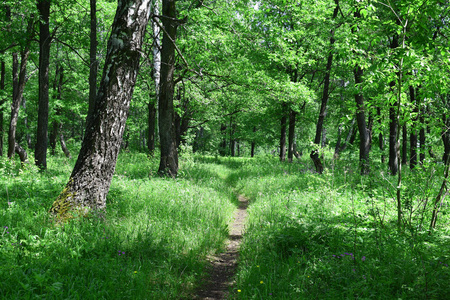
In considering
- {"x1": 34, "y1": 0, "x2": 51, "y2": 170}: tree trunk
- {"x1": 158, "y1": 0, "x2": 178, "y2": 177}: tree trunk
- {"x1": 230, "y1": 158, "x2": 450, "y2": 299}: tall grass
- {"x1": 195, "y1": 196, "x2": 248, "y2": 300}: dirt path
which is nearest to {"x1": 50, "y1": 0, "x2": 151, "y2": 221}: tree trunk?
{"x1": 195, "y1": 196, "x2": 248, "y2": 300}: dirt path

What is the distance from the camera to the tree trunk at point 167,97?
9.35m

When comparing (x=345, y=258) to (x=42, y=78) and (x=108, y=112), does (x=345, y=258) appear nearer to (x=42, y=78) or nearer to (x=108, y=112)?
(x=108, y=112)

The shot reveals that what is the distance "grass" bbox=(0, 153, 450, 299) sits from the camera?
283 centimetres

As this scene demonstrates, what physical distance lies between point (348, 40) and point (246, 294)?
14.1 ft

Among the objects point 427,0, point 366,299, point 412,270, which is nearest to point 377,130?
point 427,0

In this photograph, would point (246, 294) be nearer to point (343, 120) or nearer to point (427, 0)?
point (343, 120)

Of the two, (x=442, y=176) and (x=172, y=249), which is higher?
(x=442, y=176)

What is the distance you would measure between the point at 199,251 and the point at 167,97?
6.40m

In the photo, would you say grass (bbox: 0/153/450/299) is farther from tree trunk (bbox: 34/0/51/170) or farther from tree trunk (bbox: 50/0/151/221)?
tree trunk (bbox: 34/0/51/170)

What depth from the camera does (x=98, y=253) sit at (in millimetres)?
3475

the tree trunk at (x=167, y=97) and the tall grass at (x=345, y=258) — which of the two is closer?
the tall grass at (x=345, y=258)

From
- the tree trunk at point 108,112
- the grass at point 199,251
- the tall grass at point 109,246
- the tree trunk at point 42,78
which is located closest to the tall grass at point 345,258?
the grass at point 199,251

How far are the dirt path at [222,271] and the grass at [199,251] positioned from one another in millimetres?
177

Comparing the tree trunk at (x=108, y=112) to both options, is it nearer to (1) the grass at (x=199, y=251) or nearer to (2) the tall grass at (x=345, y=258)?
(1) the grass at (x=199, y=251)
